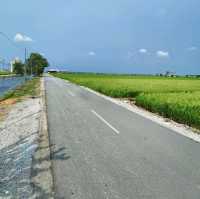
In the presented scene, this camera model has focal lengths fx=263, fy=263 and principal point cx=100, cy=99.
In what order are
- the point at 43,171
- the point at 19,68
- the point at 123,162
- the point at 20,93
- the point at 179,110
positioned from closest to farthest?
the point at 43,171
the point at 123,162
the point at 179,110
the point at 20,93
the point at 19,68

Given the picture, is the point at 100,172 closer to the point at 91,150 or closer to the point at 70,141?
the point at 91,150

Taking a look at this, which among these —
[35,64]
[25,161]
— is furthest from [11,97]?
[35,64]

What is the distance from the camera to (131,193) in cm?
451

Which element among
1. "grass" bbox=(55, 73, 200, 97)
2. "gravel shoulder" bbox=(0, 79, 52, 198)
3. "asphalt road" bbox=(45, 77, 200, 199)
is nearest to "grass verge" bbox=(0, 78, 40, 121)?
"gravel shoulder" bbox=(0, 79, 52, 198)

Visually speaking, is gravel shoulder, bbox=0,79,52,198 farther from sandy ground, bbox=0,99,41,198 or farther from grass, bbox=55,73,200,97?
grass, bbox=55,73,200,97

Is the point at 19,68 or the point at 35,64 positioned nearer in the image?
the point at 35,64

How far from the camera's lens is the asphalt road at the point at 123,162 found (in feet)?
15.1

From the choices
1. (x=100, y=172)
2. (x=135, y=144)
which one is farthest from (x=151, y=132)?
(x=100, y=172)

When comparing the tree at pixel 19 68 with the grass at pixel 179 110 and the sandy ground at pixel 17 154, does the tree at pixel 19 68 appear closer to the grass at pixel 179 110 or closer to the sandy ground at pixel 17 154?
the grass at pixel 179 110

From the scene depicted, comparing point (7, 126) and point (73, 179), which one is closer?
point (73, 179)

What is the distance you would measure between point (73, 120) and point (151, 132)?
3.68 m

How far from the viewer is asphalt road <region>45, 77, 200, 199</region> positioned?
15.1 feet

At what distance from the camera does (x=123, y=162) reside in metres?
6.08

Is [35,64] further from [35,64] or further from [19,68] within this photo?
[19,68]
